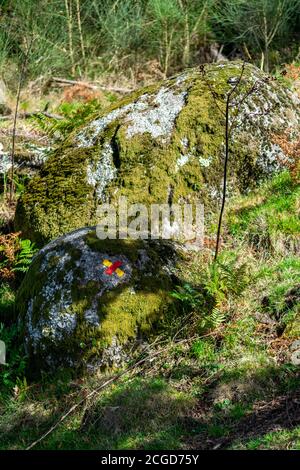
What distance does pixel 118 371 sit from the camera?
20.6ft

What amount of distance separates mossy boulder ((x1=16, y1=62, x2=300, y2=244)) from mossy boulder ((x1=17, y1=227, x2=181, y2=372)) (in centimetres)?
129

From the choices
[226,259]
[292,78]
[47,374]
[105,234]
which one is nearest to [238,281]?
[226,259]

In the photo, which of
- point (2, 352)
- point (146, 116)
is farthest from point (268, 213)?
point (2, 352)

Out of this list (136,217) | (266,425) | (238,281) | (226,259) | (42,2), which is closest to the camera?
(266,425)

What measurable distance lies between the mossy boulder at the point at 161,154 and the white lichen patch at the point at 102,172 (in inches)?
0.5

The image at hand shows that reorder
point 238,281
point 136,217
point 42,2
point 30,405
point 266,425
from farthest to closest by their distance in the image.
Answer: point 42,2, point 136,217, point 238,281, point 30,405, point 266,425

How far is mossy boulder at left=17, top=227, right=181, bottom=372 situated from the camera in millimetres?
6340

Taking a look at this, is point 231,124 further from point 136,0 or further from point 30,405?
point 136,0

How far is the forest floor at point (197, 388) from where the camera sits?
546cm

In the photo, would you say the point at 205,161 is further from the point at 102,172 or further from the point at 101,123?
the point at 101,123

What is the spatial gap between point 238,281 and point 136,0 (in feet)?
34.9

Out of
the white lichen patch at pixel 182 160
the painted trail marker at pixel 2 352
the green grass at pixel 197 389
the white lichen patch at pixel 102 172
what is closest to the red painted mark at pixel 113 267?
the green grass at pixel 197 389

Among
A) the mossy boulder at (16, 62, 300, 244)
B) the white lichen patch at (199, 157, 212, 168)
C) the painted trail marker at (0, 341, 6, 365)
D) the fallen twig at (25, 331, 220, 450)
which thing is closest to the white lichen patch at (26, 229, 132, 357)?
the painted trail marker at (0, 341, 6, 365)

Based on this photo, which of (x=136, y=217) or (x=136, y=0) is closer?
(x=136, y=217)
